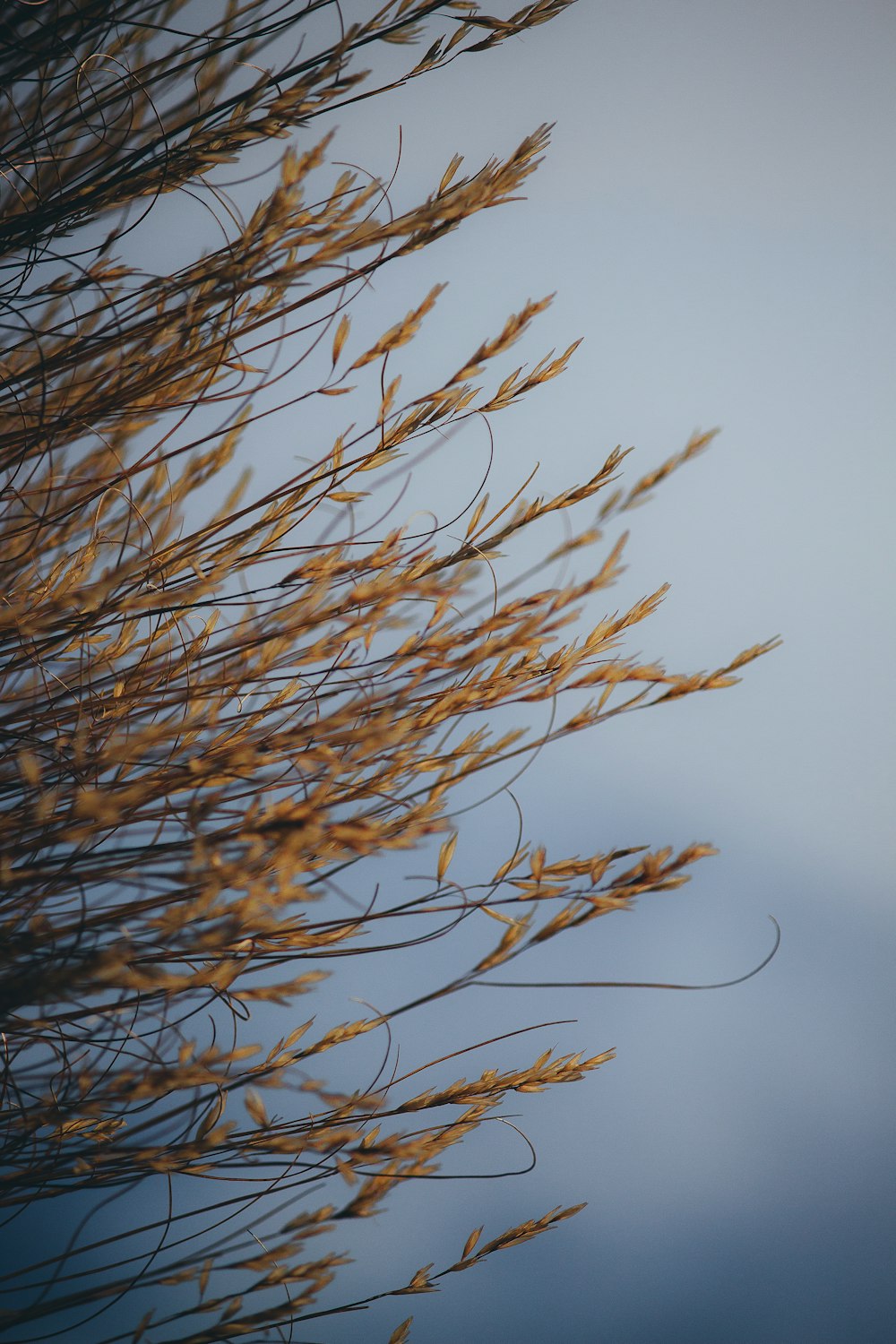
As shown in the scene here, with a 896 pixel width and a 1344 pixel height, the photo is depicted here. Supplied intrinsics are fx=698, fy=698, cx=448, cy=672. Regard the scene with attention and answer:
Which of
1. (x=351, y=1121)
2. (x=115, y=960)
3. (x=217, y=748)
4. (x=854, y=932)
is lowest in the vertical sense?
(x=854, y=932)

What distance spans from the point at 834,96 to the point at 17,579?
163 centimetres

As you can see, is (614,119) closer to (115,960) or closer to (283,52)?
(283,52)

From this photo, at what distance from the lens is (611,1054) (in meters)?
0.78

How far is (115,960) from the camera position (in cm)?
40

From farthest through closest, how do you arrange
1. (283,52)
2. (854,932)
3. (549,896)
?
1. (854,932)
2. (283,52)
3. (549,896)

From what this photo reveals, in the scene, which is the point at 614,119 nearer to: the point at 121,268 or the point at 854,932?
the point at 121,268

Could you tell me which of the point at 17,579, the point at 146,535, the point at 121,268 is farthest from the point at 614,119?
the point at 17,579

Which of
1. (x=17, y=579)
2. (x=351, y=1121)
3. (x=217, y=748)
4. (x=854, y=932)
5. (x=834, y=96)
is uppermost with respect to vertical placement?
(x=834, y=96)

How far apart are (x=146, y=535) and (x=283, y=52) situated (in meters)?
0.79

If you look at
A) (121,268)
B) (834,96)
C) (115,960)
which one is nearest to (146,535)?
(121,268)

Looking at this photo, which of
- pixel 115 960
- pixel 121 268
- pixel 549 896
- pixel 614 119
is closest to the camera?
pixel 115 960

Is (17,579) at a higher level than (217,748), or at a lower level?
higher

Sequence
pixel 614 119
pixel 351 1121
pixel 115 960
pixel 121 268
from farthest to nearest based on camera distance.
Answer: pixel 614 119 → pixel 121 268 → pixel 351 1121 → pixel 115 960

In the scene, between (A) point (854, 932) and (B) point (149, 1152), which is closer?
(B) point (149, 1152)
